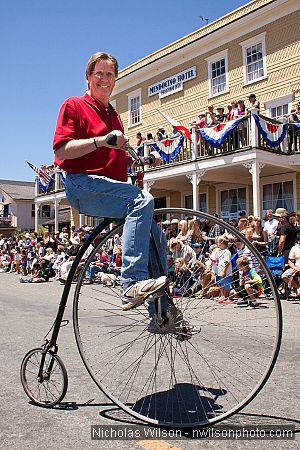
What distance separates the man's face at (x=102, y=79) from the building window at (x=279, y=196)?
54.3 feet

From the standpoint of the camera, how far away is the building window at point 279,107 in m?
19.1

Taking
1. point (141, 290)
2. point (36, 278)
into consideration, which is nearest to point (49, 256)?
point (36, 278)

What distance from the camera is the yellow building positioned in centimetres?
1781

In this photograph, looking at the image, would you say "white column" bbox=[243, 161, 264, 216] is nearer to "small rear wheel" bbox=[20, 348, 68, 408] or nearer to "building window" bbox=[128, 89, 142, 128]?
"building window" bbox=[128, 89, 142, 128]

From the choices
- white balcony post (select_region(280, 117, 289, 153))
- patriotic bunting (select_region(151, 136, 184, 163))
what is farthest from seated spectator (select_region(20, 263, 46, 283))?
white balcony post (select_region(280, 117, 289, 153))

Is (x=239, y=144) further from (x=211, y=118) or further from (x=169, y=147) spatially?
(x=169, y=147)

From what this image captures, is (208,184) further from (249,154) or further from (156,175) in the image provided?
(249,154)

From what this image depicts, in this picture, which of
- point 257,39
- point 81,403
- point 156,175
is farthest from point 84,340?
point 257,39

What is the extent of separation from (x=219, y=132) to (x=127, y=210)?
48.1 feet

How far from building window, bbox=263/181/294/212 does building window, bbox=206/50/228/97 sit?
507 cm

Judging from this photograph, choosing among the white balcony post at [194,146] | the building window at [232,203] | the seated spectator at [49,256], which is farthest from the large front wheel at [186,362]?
the building window at [232,203]

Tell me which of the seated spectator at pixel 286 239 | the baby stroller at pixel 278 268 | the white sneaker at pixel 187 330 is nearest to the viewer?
the white sneaker at pixel 187 330

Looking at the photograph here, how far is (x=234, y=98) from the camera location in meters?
21.1

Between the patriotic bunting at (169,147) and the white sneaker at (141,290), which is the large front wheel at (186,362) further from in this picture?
the patriotic bunting at (169,147)
